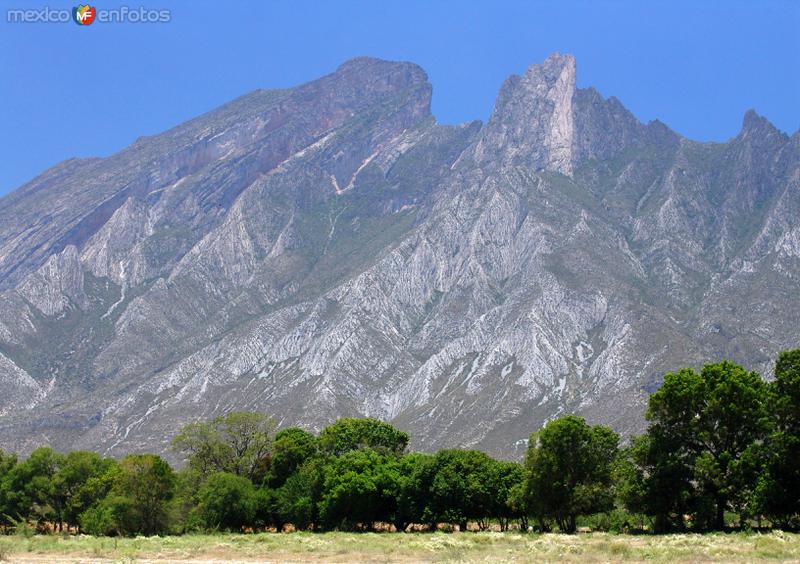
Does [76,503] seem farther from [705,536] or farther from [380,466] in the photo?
[705,536]

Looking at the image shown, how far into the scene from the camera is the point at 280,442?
83.7 m

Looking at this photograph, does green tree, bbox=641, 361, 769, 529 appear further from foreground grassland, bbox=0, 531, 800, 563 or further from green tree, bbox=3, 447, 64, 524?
green tree, bbox=3, 447, 64, 524

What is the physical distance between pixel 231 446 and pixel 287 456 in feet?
29.8

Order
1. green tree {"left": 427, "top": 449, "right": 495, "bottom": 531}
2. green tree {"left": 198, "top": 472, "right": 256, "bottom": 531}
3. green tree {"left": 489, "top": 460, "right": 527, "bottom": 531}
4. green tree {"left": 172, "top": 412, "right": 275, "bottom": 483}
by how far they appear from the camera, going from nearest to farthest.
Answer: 1. green tree {"left": 198, "top": 472, "right": 256, "bottom": 531}
2. green tree {"left": 427, "top": 449, "right": 495, "bottom": 531}
3. green tree {"left": 489, "top": 460, "right": 527, "bottom": 531}
4. green tree {"left": 172, "top": 412, "right": 275, "bottom": 483}

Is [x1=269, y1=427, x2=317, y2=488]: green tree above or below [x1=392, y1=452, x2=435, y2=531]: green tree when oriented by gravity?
above

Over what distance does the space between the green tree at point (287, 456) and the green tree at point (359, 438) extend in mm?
7095

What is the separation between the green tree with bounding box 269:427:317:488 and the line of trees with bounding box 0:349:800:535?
131mm

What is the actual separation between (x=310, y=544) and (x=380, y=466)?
27767 mm

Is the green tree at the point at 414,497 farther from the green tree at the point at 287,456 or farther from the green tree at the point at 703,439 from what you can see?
the green tree at the point at 703,439

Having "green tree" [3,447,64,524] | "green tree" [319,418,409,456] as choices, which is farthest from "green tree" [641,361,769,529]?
"green tree" [3,447,64,524]

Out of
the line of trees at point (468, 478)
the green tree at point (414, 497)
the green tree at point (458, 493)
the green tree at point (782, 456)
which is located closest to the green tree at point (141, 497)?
the line of trees at point (468, 478)

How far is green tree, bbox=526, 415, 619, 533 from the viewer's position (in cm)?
5831

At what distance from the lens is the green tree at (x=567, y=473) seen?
191 ft

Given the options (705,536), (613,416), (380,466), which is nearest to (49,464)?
(380,466)
